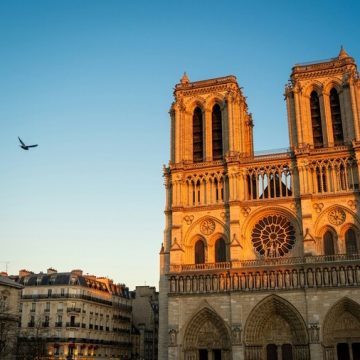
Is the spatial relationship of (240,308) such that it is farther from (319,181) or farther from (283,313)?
(319,181)

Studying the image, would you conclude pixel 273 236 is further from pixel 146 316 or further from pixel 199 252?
pixel 146 316

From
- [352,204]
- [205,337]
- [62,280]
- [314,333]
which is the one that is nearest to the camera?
[314,333]

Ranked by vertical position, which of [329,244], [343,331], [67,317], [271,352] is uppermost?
[329,244]

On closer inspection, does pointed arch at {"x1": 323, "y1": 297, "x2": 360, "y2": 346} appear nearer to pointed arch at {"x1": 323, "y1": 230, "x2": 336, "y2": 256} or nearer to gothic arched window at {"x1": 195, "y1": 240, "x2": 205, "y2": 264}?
pointed arch at {"x1": 323, "y1": 230, "x2": 336, "y2": 256}

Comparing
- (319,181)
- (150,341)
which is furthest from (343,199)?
(150,341)

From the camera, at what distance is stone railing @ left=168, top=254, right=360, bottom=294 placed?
121 feet

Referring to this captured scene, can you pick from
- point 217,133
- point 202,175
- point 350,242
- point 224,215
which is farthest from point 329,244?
point 217,133

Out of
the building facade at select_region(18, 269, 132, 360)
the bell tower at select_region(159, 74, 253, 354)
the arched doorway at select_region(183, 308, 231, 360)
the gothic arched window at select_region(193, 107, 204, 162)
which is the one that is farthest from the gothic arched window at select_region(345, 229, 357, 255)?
→ the building facade at select_region(18, 269, 132, 360)

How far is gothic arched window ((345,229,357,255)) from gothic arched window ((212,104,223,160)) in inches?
456

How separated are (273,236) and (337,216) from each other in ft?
15.6

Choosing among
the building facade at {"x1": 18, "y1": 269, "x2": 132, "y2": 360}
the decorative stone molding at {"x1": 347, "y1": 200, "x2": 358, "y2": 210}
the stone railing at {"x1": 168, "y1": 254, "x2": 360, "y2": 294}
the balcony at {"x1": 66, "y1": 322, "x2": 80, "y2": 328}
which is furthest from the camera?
the balcony at {"x1": 66, "y1": 322, "x2": 80, "y2": 328}

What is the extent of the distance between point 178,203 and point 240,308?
945 centimetres

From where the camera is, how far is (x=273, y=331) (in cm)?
3838

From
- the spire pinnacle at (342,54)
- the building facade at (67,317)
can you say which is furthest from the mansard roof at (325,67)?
the building facade at (67,317)
